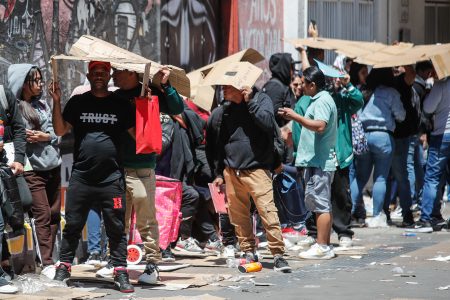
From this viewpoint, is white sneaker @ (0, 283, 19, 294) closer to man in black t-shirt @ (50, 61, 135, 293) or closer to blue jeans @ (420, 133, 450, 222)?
man in black t-shirt @ (50, 61, 135, 293)

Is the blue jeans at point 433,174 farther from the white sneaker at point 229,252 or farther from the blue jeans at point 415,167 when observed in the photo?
the white sneaker at point 229,252

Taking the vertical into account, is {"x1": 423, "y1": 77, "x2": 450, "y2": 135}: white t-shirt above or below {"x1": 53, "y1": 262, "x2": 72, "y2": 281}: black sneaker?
above

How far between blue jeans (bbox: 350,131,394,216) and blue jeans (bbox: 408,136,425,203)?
3.30 ft

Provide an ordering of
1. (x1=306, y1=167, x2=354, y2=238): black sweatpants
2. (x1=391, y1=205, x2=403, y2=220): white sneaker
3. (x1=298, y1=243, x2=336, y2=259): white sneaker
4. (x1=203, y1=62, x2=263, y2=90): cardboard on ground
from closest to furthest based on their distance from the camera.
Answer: (x1=203, y1=62, x2=263, y2=90): cardboard on ground
(x1=298, y1=243, x2=336, y2=259): white sneaker
(x1=306, y1=167, x2=354, y2=238): black sweatpants
(x1=391, y1=205, x2=403, y2=220): white sneaker

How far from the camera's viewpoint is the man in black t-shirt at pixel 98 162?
1027 cm

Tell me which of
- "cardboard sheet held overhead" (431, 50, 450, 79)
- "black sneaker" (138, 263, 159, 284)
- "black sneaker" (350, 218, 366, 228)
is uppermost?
"cardboard sheet held overhead" (431, 50, 450, 79)

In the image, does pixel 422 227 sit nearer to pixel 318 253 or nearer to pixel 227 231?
pixel 318 253

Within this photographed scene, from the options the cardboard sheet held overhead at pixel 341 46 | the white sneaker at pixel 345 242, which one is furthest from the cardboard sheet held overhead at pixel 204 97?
the cardboard sheet held overhead at pixel 341 46

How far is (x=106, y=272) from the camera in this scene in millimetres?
11023

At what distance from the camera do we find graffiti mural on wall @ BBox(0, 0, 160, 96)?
41.7 feet

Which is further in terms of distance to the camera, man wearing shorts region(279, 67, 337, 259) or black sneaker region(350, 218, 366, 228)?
black sneaker region(350, 218, 366, 228)

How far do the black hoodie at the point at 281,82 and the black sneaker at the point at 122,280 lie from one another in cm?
401

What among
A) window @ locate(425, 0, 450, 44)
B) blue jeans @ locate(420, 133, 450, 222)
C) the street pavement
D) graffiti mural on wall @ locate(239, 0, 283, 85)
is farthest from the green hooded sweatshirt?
window @ locate(425, 0, 450, 44)

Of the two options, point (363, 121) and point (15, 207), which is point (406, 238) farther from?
point (15, 207)
